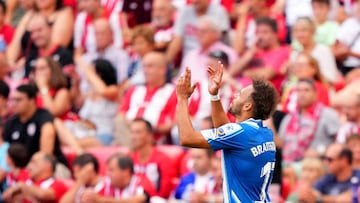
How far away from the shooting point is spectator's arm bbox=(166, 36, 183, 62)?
14.7 m

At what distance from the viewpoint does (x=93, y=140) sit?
550 inches

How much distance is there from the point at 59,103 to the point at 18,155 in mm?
1357

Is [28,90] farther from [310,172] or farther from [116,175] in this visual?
[310,172]

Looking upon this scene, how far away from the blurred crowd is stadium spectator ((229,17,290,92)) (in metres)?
0.01

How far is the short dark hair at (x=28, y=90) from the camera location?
44.5 ft

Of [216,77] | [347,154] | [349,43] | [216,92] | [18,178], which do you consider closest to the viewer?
[216,77]

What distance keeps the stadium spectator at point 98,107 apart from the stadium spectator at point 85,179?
4.07 ft

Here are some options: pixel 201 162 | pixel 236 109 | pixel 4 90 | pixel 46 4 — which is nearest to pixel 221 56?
pixel 201 162

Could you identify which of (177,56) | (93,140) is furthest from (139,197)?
(177,56)

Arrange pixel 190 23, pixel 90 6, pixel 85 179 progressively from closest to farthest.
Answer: pixel 85 179 → pixel 190 23 → pixel 90 6

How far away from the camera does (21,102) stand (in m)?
13.5

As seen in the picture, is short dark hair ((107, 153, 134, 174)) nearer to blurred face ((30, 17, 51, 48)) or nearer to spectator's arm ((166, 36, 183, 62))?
spectator's arm ((166, 36, 183, 62))

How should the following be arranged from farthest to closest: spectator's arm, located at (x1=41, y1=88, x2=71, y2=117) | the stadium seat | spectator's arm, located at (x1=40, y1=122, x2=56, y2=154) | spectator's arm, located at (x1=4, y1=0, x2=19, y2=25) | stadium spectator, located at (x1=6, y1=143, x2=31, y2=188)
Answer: spectator's arm, located at (x1=4, y1=0, x2=19, y2=25), spectator's arm, located at (x1=41, y1=88, x2=71, y2=117), spectator's arm, located at (x1=40, y1=122, x2=56, y2=154), the stadium seat, stadium spectator, located at (x1=6, y1=143, x2=31, y2=188)

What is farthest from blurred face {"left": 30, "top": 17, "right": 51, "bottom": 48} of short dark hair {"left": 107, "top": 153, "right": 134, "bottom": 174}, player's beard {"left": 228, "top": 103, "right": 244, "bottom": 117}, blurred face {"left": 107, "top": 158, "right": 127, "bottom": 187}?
player's beard {"left": 228, "top": 103, "right": 244, "bottom": 117}
